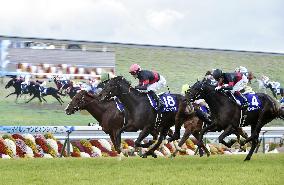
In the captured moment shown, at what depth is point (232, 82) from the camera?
1586 centimetres

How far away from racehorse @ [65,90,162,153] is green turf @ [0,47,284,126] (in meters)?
7.26

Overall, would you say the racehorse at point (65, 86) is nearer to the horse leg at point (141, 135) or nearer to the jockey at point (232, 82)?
the horse leg at point (141, 135)

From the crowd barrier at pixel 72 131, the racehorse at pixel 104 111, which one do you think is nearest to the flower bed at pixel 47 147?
the crowd barrier at pixel 72 131

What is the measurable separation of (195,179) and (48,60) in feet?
55.2

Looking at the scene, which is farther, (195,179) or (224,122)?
(224,122)

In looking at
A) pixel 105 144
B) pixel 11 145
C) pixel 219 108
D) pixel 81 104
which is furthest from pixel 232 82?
pixel 105 144

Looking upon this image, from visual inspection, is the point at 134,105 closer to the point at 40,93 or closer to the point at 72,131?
the point at 72,131

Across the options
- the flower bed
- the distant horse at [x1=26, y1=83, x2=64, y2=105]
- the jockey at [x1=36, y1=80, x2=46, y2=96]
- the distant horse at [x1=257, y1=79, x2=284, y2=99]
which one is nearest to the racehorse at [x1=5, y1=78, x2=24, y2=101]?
the distant horse at [x1=26, y1=83, x2=64, y2=105]

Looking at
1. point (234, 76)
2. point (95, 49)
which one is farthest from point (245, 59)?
point (234, 76)

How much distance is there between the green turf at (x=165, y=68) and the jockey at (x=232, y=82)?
11.5 m

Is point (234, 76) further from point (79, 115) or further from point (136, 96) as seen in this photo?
point (79, 115)

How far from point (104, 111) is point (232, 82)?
376cm

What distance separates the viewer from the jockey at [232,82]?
51.5 ft

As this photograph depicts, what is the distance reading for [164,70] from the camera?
29.8m
